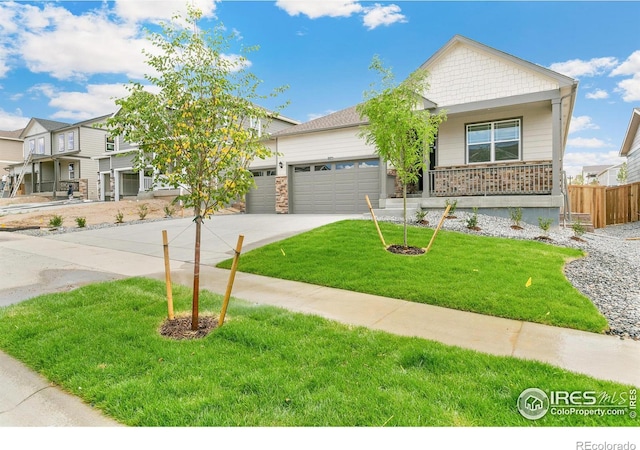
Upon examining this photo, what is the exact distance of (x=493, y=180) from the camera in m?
11.6

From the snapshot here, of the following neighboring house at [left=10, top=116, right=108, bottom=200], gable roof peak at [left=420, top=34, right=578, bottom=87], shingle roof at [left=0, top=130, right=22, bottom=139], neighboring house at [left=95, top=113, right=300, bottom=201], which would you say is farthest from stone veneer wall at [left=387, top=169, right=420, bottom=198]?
shingle roof at [left=0, top=130, right=22, bottom=139]

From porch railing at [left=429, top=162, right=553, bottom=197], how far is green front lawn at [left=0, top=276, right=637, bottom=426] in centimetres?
970

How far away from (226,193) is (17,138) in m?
41.7

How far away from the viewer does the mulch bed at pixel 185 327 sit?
3572 millimetres

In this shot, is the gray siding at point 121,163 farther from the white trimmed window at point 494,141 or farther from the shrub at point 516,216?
the shrub at point 516,216

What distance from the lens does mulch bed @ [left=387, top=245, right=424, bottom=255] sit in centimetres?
707

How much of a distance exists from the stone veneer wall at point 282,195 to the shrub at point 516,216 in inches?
362

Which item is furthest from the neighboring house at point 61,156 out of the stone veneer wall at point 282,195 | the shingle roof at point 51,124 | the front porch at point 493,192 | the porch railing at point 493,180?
the porch railing at point 493,180

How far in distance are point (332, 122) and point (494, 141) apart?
22.3ft

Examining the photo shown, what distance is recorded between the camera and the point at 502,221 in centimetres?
1070

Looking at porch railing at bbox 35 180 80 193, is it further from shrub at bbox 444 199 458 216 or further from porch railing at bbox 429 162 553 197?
shrub at bbox 444 199 458 216

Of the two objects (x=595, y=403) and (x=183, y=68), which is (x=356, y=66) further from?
(x=595, y=403)

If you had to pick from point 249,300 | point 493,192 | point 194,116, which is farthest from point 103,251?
point 493,192
